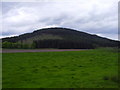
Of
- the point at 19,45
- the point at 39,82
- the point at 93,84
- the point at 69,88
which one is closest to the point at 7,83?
the point at 39,82

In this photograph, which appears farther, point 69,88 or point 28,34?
point 28,34

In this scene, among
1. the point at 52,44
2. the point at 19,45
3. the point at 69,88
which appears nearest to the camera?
the point at 69,88

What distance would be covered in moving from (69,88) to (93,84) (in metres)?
1.93

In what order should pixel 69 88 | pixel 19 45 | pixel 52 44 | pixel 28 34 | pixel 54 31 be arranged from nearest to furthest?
pixel 69 88
pixel 19 45
pixel 52 44
pixel 28 34
pixel 54 31

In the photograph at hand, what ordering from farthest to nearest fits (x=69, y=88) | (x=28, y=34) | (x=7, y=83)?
1. (x=28, y=34)
2. (x=7, y=83)
3. (x=69, y=88)

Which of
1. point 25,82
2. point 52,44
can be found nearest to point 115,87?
point 25,82

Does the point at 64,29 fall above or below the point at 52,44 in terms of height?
above

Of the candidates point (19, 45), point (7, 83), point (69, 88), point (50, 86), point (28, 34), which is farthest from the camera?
point (28, 34)

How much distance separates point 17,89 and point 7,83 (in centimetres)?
184

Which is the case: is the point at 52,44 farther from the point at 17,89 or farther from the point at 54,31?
the point at 17,89

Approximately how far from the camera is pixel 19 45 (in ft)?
215

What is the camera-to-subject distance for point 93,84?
1228 cm

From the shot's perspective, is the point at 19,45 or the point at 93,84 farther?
the point at 19,45

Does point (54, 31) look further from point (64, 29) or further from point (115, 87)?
point (115, 87)
